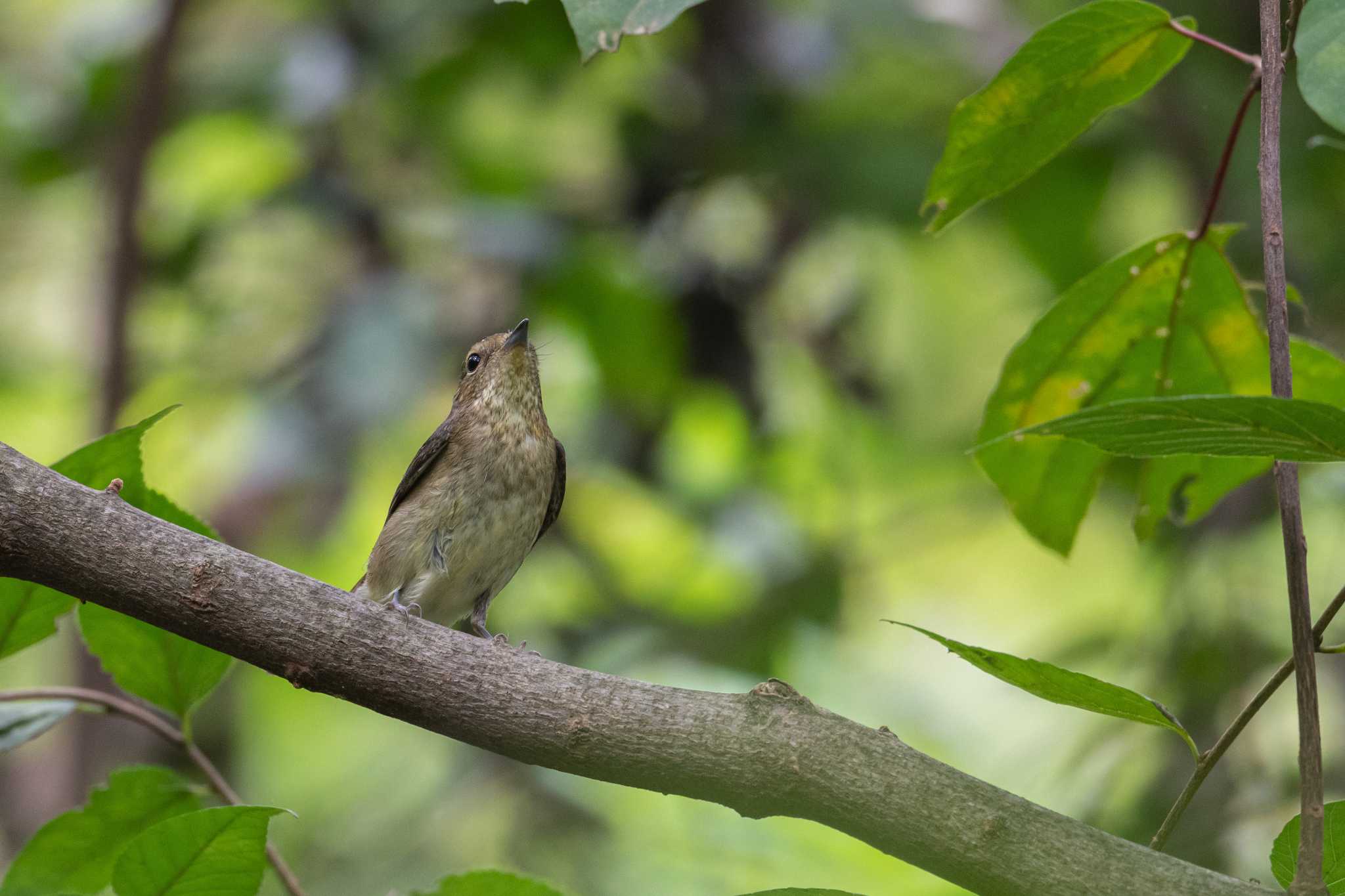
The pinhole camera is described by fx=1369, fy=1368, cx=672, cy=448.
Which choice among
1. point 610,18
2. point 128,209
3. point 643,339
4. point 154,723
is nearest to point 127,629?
point 154,723

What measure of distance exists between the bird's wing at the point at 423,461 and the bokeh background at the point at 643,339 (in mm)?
465

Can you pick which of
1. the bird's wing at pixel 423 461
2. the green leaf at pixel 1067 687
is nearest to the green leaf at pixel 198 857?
the green leaf at pixel 1067 687

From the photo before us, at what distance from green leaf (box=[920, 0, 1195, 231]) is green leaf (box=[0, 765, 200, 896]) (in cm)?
170

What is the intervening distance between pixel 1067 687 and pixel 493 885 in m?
0.94

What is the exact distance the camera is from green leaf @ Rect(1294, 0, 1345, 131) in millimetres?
1786

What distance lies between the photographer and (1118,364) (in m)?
2.69

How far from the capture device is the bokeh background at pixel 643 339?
507 centimetres

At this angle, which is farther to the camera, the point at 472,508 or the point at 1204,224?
the point at 472,508

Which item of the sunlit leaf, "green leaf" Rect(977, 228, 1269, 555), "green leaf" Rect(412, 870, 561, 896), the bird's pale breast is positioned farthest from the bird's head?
"green leaf" Rect(412, 870, 561, 896)

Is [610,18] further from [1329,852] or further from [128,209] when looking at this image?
[128,209]

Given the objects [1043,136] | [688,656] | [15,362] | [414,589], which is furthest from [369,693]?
[15,362]

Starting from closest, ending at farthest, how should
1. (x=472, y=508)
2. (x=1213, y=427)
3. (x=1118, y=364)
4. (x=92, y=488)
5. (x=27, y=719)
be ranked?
(x=1213, y=427)
(x=92, y=488)
(x=27, y=719)
(x=1118, y=364)
(x=472, y=508)

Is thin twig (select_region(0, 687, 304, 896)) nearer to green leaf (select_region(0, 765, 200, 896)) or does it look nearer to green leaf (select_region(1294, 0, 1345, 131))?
green leaf (select_region(0, 765, 200, 896))

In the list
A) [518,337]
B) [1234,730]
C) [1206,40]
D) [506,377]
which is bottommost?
[506,377]
